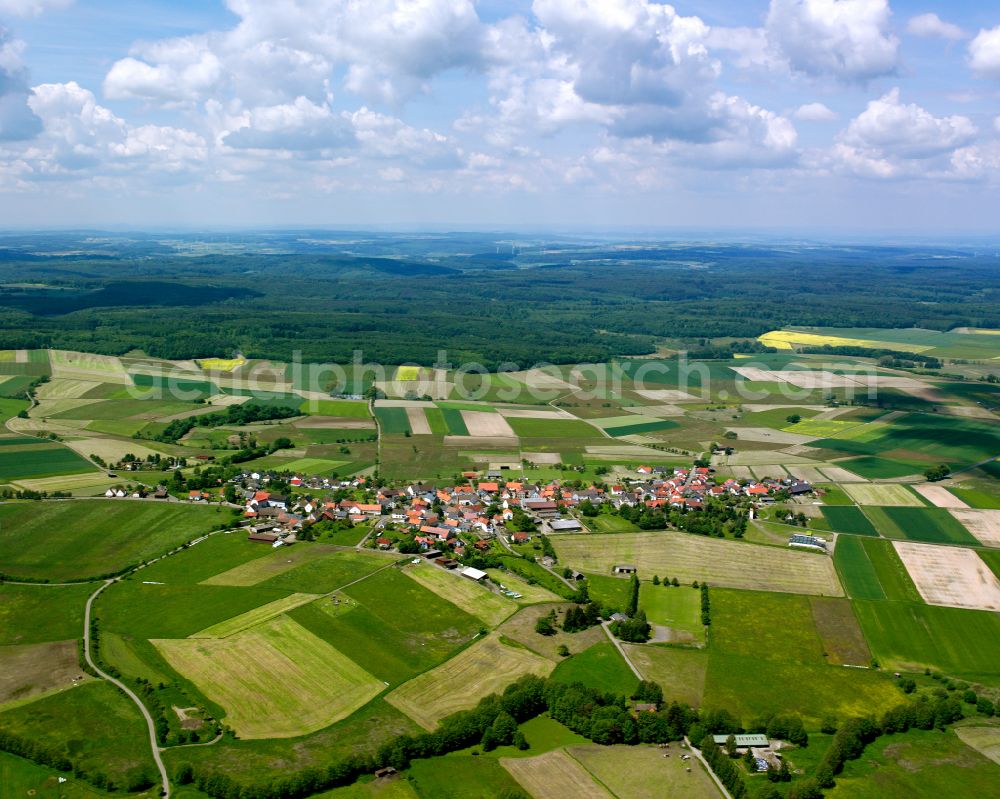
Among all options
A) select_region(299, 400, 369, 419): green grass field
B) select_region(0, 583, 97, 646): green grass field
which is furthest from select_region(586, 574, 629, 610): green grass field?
select_region(299, 400, 369, 419): green grass field

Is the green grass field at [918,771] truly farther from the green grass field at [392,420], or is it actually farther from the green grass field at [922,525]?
the green grass field at [392,420]

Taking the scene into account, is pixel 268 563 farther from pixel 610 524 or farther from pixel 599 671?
pixel 610 524

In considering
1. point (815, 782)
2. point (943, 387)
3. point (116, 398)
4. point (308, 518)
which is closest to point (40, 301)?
point (116, 398)

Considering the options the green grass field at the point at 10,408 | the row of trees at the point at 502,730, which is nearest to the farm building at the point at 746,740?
the row of trees at the point at 502,730

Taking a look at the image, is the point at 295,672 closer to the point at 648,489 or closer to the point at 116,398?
the point at 648,489

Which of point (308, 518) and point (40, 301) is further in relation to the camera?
point (40, 301)
